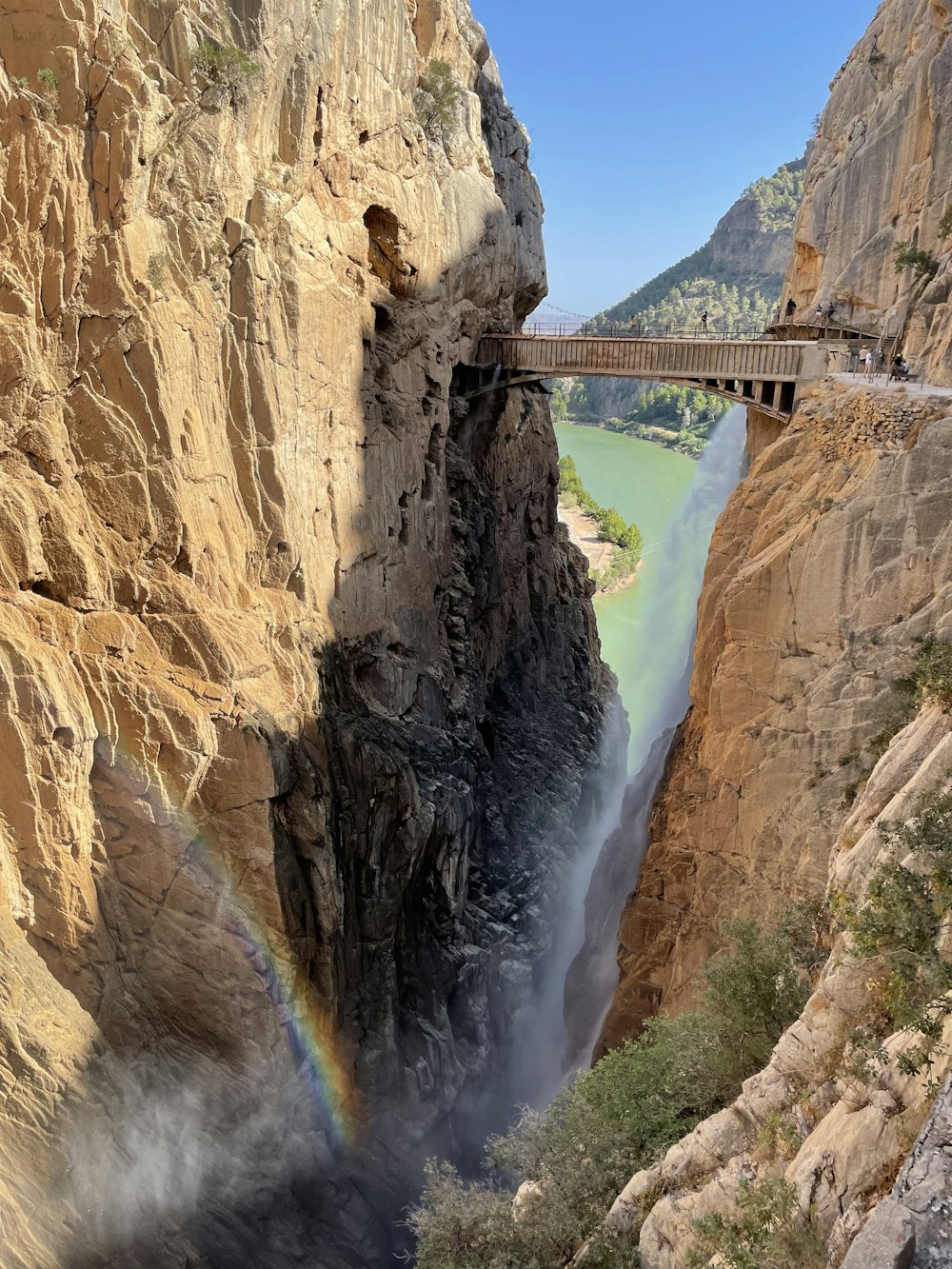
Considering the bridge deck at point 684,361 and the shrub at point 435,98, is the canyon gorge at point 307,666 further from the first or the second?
the bridge deck at point 684,361

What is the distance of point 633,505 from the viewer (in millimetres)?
83812

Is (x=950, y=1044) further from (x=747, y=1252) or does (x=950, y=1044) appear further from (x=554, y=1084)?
(x=554, y=1084)

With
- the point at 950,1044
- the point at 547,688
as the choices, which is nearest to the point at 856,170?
the point at 547,688

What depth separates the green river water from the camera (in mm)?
50375

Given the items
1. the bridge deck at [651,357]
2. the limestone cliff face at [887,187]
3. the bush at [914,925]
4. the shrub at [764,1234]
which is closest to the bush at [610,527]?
the limestone cliff face at [887,187]

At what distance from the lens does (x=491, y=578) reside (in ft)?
92.1

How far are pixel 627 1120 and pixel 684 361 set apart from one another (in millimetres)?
16748

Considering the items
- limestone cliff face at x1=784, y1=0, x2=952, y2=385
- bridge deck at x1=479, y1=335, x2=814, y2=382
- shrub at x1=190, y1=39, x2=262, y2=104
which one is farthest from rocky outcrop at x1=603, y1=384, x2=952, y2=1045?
shrub at x1=190, y1=39, x2=262, y2=104

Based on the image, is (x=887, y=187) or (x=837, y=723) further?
(x=887, y=187)

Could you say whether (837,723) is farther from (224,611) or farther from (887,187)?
(887,187)

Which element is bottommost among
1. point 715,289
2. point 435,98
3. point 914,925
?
point 914,925

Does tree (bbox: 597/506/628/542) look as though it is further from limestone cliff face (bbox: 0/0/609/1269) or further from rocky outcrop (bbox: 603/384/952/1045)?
rocky outcrop (bbox: 603/384/952/1045)

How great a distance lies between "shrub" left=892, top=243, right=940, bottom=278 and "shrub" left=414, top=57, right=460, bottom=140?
447 inches

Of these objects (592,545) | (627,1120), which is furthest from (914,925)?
(592,545)
